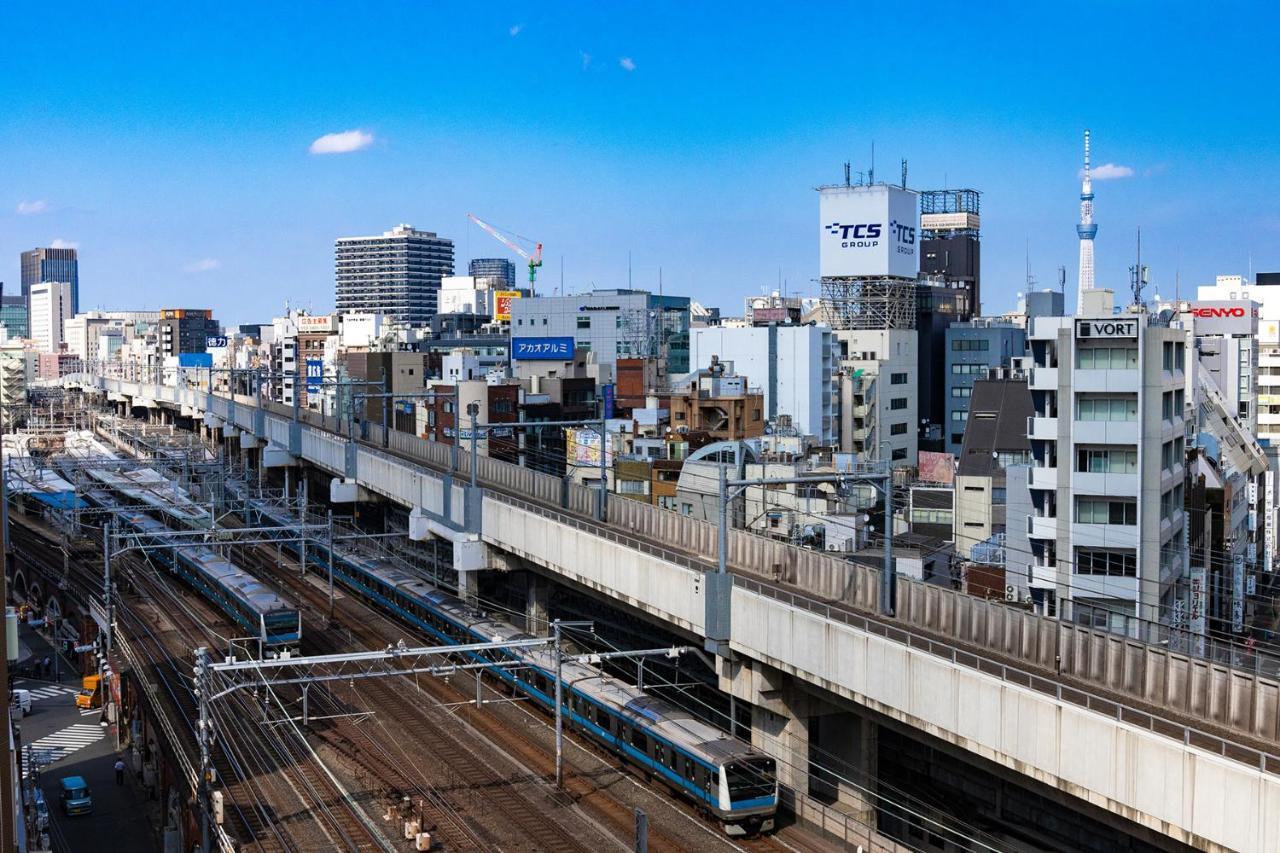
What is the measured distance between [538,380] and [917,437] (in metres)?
26.7

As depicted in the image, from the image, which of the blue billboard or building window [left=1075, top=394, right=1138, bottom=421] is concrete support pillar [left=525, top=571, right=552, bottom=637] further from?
the blue billboard

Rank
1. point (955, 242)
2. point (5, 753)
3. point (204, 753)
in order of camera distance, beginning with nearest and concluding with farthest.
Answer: point (5, 753) < point (204, 753) < point (955, 242)

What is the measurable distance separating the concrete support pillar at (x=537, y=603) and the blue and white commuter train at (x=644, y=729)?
2.68 m

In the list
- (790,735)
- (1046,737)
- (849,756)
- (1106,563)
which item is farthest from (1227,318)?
(1046,737)

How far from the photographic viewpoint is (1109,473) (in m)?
32.4

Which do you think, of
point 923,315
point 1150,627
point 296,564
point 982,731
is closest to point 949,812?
point 1150,627

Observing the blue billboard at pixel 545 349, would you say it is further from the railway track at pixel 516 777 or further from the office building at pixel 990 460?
the railway track at pixel 516 777

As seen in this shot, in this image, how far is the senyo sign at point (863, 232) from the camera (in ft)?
281

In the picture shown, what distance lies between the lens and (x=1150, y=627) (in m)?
28.9

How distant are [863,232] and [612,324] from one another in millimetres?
20694

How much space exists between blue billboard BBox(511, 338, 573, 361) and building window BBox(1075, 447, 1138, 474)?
171 feet

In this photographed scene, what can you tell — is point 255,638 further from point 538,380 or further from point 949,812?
point 538,380

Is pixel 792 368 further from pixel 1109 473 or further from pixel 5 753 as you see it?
pixel 5 753

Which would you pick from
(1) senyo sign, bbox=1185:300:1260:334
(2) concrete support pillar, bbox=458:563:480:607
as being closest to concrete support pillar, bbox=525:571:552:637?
(2) concrete support pillar, bbox=458:563:480:607
